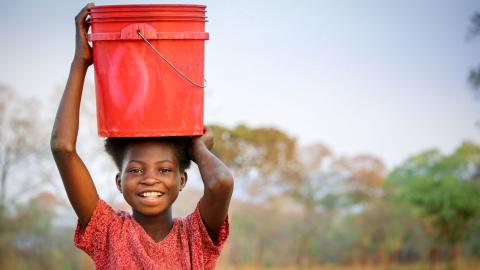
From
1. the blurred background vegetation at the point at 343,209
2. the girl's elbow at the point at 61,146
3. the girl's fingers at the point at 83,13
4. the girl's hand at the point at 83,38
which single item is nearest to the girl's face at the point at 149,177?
the girl's elbow at the point at 61,146

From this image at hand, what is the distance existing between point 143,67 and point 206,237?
2.52 ft

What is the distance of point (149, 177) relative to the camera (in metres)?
4.02

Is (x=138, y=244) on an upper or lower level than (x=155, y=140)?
lower

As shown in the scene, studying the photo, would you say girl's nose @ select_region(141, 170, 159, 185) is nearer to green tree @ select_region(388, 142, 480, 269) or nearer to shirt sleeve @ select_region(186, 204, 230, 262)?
shirt sleeve @ select_region(186, 204, 230, 262)

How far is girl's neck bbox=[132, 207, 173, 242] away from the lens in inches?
164

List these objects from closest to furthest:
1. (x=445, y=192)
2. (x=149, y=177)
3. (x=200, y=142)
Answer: (x=149, y=177) < (x=200, y=142) < (x=445, y=192)

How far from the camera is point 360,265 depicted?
22.1 m

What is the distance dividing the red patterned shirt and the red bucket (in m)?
0.39

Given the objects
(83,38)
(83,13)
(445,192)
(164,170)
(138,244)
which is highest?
(445,192)

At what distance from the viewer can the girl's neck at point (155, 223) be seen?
4.17 m

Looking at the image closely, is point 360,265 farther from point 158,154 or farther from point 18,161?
point 158,154

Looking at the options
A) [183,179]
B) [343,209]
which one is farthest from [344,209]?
[183,179]

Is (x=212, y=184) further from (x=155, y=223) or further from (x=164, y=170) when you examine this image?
(x=155, y=223)

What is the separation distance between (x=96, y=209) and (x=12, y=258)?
46.2 ft
